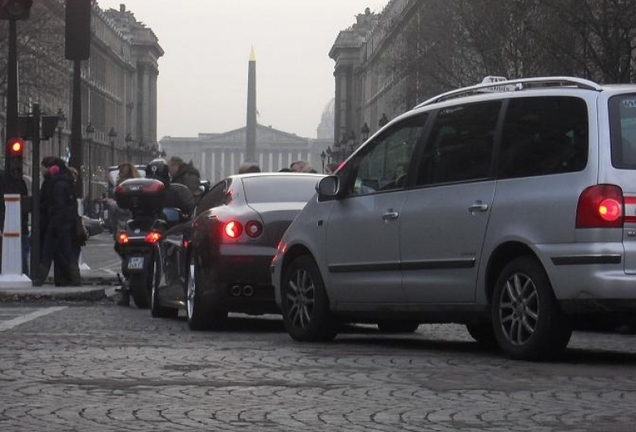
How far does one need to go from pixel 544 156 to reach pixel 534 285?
78 centimetres

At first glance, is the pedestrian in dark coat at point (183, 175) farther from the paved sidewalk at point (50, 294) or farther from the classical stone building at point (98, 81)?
the classical stone building at point (98, 81)

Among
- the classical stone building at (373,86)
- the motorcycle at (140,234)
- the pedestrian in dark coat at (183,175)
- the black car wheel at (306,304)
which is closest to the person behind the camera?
the black car wheel at (306,304)

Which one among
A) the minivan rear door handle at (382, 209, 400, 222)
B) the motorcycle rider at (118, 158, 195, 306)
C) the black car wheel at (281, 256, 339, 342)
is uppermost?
the motorcycle rider at (118, 158, 195, 306)

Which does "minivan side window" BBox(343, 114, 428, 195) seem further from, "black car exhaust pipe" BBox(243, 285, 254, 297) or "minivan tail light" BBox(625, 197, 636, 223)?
"minivan tail light" BBox(625, 197, 636, 223)

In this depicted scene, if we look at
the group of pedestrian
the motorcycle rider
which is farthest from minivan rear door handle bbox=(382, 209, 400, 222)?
the group of pedestrian

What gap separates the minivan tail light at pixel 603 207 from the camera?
10594 mm

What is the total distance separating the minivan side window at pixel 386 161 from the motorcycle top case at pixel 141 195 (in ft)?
21.1

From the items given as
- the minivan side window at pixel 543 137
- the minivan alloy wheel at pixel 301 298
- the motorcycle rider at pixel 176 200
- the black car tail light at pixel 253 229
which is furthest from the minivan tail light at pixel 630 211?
the motorcycle rider at pixel 176 200

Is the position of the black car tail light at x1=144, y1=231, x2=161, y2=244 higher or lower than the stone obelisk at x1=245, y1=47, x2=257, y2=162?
lower

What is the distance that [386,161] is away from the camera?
42.3ft

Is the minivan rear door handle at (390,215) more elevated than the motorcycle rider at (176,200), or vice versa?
the motorcycle rider at (176,200)

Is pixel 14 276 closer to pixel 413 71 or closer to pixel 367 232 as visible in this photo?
pixel 367 232

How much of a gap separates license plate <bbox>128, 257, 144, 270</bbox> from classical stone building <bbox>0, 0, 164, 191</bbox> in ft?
29.3

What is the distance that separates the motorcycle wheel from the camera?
1920 centimetres
